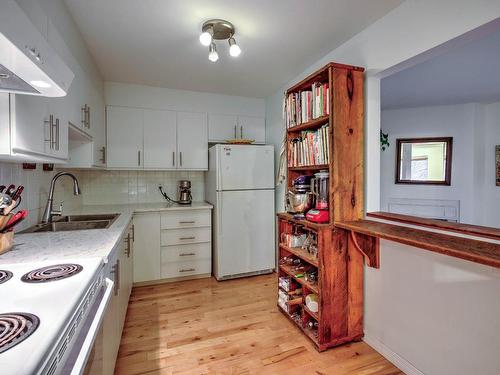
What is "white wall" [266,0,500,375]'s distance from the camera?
50.4 inches

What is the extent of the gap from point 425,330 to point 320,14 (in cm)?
208

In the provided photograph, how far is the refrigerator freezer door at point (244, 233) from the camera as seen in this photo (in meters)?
3.03

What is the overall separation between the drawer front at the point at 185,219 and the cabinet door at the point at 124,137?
0.70m

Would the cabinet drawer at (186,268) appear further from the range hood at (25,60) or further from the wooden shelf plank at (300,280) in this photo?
the range hood at (25,60)

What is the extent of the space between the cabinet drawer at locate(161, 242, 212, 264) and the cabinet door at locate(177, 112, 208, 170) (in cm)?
96

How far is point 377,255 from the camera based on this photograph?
1.82 m

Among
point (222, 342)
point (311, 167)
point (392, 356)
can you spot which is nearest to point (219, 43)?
point (311, 167)

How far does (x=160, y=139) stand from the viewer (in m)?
3.17

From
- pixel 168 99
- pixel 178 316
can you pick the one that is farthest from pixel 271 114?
pixel 178 316

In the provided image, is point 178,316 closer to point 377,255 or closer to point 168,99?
point 377,255

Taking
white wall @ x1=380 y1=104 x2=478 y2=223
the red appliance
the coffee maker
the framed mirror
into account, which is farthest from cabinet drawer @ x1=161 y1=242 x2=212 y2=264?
the framed mirror

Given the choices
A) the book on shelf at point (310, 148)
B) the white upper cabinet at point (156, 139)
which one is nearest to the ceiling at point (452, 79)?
the book on shelf at point (310, 148)

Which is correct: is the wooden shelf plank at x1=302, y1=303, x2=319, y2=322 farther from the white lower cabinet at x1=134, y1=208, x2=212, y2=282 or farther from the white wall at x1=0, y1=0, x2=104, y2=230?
the white wall at x1=0, y1=0, x2=104, y2=230

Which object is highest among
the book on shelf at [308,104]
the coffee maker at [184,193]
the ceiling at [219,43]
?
the ceiling at [219,43]
